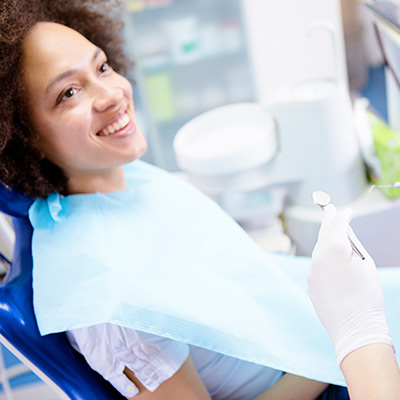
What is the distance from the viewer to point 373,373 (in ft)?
2.12

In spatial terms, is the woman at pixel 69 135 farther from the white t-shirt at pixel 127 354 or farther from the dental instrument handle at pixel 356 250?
the dental instrument handle at pixel 356 250

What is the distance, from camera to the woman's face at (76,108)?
1014 mm

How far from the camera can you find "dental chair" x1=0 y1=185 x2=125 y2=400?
2.77 ft

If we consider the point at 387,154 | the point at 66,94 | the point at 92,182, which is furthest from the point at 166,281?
the point at 387,154

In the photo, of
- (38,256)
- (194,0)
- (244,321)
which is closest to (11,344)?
(38,256)

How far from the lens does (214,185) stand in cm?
201

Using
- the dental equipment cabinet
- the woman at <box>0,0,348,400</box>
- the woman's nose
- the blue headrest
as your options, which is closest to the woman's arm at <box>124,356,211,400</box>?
the woman at <box>0,0,348,400</box>

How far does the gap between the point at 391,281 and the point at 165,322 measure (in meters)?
0.62

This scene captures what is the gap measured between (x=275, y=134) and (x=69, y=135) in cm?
111

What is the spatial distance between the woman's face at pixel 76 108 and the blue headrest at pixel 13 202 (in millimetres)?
109

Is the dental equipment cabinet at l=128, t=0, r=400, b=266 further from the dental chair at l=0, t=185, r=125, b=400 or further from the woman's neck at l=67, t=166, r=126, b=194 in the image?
the dental chair at l=0, t=185, r=125, b=400

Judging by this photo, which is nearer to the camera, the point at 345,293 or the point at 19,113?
the point at 345,293

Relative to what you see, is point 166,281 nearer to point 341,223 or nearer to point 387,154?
point 341,223

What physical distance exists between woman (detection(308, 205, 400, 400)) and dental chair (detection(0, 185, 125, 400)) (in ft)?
1.40
